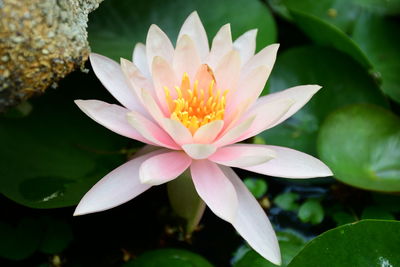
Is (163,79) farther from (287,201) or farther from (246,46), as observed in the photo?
(287,201)

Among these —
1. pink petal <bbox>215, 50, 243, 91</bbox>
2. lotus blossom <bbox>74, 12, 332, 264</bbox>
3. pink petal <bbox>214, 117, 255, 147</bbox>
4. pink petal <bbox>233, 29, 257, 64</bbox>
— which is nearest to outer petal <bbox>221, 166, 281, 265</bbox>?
lotus blossom <bbox>74, 12, 332, 264</bbox>

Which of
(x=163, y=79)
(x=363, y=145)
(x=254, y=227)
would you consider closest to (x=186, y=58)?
(x=163, y=79)

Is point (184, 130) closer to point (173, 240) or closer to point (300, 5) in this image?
point (173, 240)

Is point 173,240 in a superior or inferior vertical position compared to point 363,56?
inferior

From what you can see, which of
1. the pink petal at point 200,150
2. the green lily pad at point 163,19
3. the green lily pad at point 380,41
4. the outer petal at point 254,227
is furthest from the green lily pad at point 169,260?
the green lily pad at point 380,41

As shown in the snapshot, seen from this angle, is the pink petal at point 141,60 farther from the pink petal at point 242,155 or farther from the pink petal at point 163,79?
the pink petal at point 242,155

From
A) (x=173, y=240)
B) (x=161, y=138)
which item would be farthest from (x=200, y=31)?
(x=173, y=240)
